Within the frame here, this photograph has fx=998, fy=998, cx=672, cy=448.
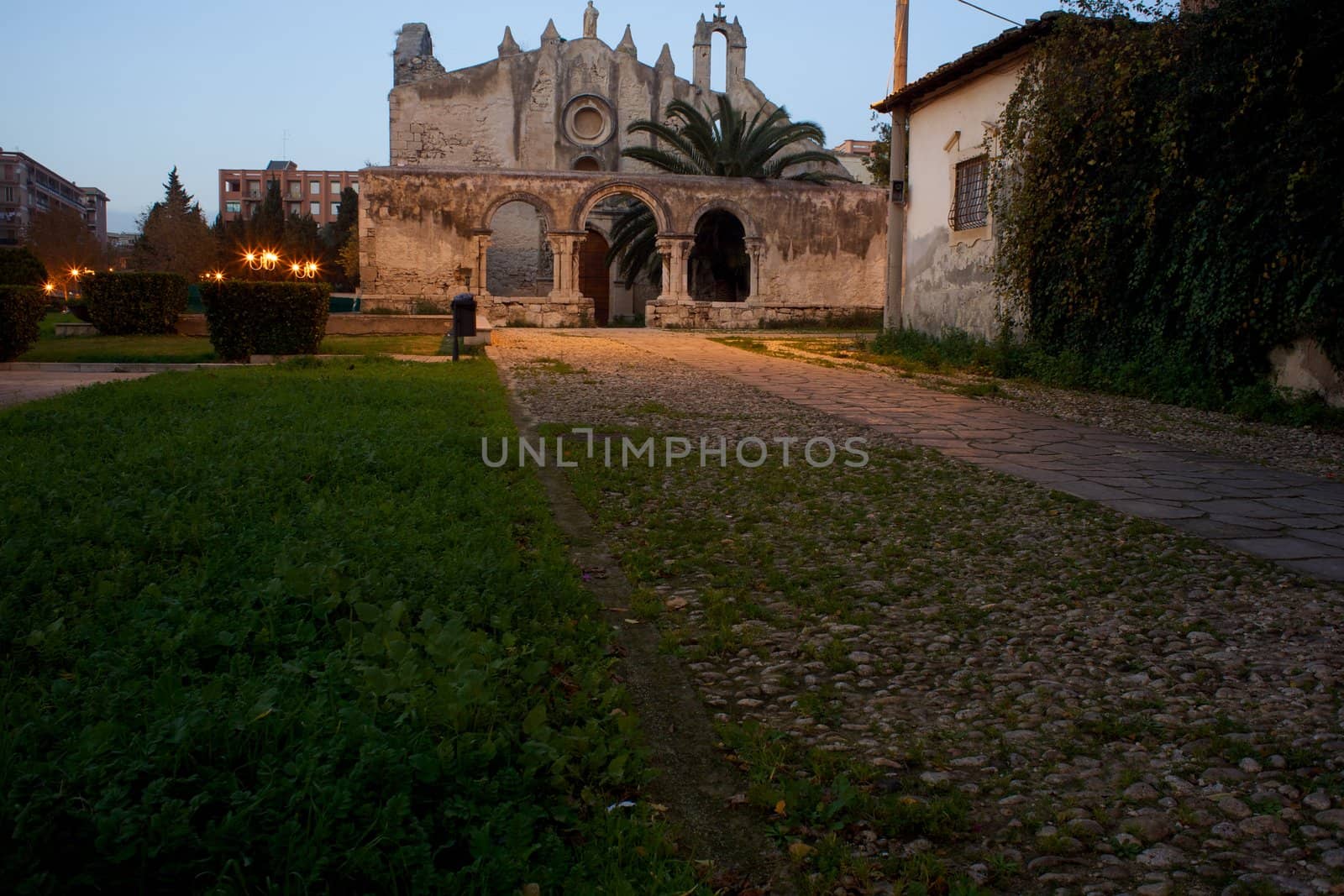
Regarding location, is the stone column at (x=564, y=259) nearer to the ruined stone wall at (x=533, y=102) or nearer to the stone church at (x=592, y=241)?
the stone church at (x=592, y=241)

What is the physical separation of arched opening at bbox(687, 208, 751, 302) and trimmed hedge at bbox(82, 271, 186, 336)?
542 inches

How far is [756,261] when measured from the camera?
25.9m

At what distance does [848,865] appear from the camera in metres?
1.91

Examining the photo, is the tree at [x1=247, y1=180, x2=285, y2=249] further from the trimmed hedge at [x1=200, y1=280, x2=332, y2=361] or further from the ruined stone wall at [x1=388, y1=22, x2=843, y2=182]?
the trimmed hedge at [x1=200, y1=280, x2=332, y2=361]

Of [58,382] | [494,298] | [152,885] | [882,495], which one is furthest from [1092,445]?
[494,298]

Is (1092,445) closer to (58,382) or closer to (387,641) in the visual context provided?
(387,641)

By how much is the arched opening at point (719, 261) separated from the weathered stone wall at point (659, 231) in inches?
54.2

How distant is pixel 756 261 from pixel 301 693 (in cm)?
2452

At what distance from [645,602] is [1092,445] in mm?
4608

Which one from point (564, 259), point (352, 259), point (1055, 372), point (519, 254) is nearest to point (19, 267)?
point (564, 259)

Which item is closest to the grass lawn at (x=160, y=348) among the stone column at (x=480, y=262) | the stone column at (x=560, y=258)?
the stone column at (x=480, y=262)

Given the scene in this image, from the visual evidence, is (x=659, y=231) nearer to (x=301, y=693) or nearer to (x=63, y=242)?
Result: (x=301, y=693)

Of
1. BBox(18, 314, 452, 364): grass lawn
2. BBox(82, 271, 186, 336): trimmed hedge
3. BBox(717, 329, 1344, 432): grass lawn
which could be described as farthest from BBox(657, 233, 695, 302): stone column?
BBox(82, 271, 186, 336): trimmed hedge

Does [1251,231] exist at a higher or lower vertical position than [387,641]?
higher
